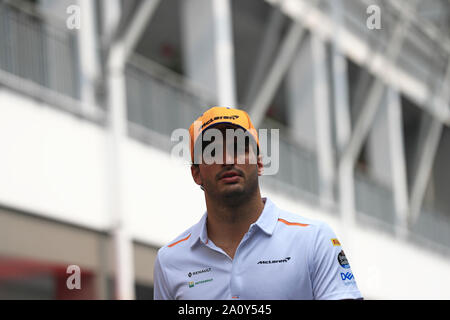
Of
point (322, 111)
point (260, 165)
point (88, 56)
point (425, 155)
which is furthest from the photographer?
point (425, 155)

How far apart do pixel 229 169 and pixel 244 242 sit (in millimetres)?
277

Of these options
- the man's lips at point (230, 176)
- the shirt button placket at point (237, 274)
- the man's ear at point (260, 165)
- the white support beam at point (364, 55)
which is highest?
the white support beam at point (364, 55)

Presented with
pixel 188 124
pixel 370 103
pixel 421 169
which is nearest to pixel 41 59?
pixel 188 124

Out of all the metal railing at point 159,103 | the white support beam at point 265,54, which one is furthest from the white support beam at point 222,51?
the white support beam at point 265,54

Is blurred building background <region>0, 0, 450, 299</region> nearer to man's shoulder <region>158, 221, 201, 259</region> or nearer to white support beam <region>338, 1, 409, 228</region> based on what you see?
white support beam <region>338, 1, 409, 228</region>

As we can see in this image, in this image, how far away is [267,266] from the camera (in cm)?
307

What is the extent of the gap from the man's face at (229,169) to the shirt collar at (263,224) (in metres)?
0.12

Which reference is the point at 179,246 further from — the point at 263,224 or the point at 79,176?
the point at 79,176

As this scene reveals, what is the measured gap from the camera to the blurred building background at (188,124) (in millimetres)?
Result: 13812

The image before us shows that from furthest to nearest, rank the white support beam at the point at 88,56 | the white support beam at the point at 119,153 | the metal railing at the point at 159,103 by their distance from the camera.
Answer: the metal railing at the point at 159,103 → the white support beam at the point at 88,56 → the white support beam at the point at 119,153

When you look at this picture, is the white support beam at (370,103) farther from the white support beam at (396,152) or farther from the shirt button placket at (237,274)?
the shirt button placket at (237,274)

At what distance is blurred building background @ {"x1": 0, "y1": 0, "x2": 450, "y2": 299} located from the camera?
13.8 m

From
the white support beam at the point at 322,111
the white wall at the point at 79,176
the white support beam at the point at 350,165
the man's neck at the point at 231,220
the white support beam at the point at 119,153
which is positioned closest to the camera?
the man's neck at the point at 231,220

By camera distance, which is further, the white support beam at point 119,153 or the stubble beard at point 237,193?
the white support beam at point 119,153
